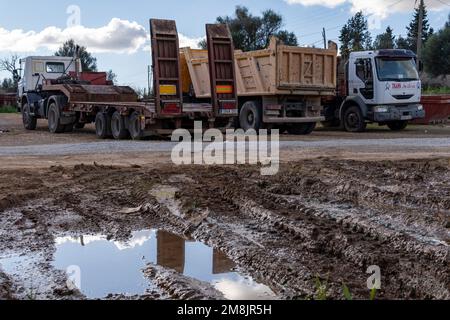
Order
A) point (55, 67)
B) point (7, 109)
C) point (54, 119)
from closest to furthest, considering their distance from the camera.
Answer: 1. point (54, 119)
2. point (55, 67)
3. point (7, 109)

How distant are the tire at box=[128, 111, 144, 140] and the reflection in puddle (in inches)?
405

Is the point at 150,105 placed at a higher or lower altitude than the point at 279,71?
lower

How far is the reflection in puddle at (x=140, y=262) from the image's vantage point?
4.66m

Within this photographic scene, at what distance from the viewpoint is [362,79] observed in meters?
21.0

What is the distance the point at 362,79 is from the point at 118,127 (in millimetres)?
8670

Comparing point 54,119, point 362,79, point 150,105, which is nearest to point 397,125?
point 362,79

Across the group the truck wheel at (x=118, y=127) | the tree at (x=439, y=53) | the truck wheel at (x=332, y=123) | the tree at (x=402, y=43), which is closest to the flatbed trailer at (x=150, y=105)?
the truck wheel at (x=118, y=127)

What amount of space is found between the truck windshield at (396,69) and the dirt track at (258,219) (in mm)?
9559

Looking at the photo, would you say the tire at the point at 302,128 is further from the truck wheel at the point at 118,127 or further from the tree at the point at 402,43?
the tree at the point at 402,43

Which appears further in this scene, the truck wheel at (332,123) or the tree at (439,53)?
the tree at (439,53)

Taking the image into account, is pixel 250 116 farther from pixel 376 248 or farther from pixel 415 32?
pixel 415 32

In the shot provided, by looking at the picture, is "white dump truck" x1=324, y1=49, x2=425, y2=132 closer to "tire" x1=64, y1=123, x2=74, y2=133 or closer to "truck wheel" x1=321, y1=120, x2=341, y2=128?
"truck wheel" x1=321, y1=120, x2=341, y2=128
